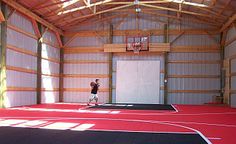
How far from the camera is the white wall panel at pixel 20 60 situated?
57.2 feet

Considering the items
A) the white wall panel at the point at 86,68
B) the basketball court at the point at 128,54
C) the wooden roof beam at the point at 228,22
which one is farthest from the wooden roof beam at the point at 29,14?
the wooden roof beam at the point at 228,22

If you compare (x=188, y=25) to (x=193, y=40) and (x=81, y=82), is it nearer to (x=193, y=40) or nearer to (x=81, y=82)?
(x=193, y=40)

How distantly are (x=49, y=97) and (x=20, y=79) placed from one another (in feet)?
16.0

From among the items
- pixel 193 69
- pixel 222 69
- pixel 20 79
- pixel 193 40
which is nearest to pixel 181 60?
pixel 193 69

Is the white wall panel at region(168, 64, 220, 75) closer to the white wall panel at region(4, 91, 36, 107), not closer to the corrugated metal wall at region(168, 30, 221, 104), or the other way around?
the corrugated metal wall at region(168, 30, 221, 104)

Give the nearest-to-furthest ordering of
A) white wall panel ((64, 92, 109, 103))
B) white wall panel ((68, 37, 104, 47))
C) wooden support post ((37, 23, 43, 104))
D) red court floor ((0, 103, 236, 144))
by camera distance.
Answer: red court floor ((0, 103, 236, 144)) < wooden support post ((37, 23, 43, 104)) < white wall panel ((64, 92, 109, 103)) < white wall panel ((68, 37, 104, 47))

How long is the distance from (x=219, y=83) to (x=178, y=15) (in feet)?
21.1

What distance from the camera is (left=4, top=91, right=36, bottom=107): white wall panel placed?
56.0 feet

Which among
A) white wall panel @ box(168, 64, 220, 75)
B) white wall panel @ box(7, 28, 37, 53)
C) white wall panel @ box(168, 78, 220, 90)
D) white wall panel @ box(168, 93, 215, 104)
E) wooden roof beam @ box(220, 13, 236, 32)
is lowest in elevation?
white wall panel @ box(168, 93, 215, 104)

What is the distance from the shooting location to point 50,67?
77.1ft

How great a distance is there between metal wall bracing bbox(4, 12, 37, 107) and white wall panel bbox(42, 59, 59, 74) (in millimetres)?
1479

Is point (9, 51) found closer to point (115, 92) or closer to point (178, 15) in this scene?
point (115, 92)

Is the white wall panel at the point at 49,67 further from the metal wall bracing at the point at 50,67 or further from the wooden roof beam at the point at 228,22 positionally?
the wooden roof beam at the point at 228,22

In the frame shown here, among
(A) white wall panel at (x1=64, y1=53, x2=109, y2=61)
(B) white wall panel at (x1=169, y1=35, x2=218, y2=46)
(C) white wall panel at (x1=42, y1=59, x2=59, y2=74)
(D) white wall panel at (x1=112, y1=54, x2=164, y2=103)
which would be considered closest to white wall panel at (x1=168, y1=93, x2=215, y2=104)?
(D) white wall panel at (x1=112, y1=54, x2=164, y2=103)
